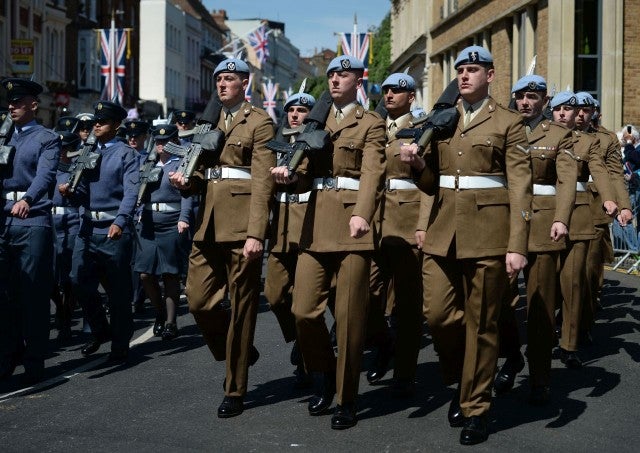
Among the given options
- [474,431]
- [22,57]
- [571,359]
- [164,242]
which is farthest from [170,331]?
[22,57]

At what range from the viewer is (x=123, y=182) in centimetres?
1066

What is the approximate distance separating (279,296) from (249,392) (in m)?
0.71

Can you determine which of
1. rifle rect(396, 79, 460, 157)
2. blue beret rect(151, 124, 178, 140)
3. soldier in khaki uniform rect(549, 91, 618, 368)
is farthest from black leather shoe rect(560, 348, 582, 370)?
blue beret rect(151, 124, 178, 140)

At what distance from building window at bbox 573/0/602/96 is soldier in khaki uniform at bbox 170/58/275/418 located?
21369 millimetres

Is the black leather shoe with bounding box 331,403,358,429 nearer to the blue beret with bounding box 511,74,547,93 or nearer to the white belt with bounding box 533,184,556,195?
the white belt with bounding box 533,184,556,195

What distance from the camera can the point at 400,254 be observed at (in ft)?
29.6

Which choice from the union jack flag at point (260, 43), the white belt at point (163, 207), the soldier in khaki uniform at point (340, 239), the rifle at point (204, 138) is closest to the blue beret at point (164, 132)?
the white belt at point (163, 207)

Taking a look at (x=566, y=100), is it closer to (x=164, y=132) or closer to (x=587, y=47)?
(x=164, y=132)

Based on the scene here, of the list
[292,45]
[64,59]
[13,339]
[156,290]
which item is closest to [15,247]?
[13,339]

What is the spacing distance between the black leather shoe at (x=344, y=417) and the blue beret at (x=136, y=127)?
6.75m

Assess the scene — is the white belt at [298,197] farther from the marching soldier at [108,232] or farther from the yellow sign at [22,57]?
the yellow sign at [22,57]

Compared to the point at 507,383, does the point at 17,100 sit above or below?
above

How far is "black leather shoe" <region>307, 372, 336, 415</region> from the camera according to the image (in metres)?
7.80

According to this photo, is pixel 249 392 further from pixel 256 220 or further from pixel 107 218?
pixel 107 218
